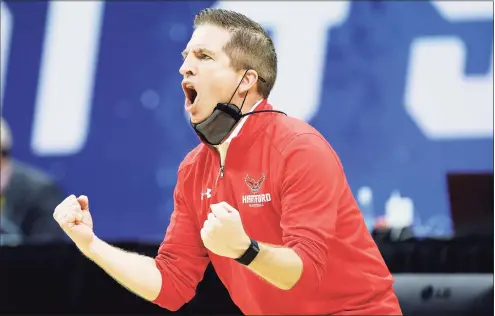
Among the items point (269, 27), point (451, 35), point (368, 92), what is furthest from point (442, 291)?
point (269, 27)

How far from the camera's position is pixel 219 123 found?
2232 mm

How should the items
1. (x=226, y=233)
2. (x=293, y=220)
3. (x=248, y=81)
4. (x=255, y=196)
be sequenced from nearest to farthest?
1. (x=226, y=233)
2. (x=293, y=220)
3. (x=255, y=196)
4. (x=248, y=81)

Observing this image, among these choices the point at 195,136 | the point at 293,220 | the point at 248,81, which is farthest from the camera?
the point at 195,136

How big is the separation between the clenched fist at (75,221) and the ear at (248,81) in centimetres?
55

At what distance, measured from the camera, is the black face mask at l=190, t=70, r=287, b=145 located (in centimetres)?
223

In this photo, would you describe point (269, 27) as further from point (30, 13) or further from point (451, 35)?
point (30, 13)

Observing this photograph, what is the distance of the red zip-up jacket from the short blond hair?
103mm

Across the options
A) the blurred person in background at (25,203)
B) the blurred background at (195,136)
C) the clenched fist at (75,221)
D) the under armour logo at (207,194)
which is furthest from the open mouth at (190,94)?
the blurred person in background at (25,203)

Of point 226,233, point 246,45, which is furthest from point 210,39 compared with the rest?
point 226,233

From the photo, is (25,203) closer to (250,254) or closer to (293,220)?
(293,220)

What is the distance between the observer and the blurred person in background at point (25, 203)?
14.0ft

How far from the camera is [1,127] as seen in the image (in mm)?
4574

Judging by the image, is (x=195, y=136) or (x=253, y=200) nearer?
(x=253, y=200)

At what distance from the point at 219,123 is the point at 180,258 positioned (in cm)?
43
